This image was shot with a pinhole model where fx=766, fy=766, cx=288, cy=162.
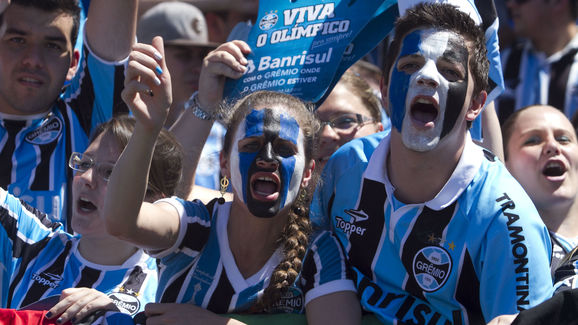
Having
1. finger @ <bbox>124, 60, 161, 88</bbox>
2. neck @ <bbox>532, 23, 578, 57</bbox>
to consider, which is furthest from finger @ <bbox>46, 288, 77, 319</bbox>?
neck @ <bbox>532, 23, 578, 57</bbox>

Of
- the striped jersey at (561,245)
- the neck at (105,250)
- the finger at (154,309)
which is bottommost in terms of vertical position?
the finger at (154,309)

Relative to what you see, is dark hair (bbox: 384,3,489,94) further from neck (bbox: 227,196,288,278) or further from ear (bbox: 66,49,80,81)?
ear (bbox: 66,49,80,81)

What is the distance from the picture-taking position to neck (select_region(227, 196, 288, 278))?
2.72m

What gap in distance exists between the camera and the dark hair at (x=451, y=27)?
2734mm

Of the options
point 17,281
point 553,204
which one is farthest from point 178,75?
point 553,204

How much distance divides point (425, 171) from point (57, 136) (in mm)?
1792

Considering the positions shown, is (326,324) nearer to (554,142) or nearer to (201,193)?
(201,193)

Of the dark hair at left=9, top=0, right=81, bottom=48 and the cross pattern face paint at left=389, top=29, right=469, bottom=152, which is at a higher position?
the dark hair at left=9, top=0, right=81, bottom=48

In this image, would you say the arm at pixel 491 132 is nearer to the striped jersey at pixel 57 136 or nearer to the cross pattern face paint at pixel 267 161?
the cross pattern face paint at pixel 267 161

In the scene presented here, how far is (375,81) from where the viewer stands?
15.9 ft

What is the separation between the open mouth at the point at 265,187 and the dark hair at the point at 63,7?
1.52 meters

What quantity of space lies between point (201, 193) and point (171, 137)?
49 cm

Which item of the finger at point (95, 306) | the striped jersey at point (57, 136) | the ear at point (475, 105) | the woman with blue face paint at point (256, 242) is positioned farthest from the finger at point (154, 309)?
the ear at point (475, 105)

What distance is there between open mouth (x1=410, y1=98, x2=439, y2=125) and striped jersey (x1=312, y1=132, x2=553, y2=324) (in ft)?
0.58
